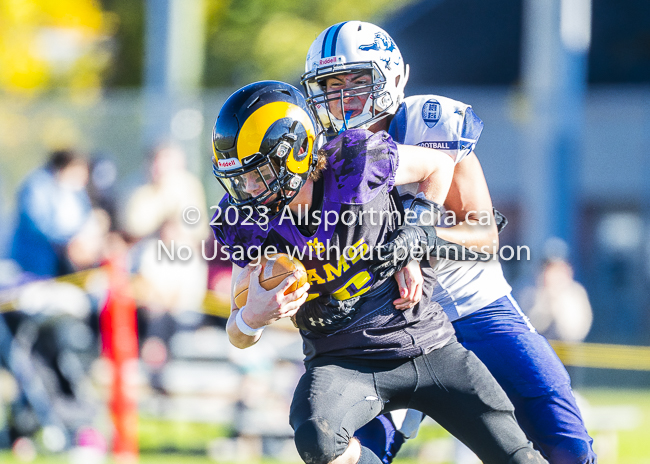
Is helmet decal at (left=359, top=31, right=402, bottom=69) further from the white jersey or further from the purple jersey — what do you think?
the purple jersey

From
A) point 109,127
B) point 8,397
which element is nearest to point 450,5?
point 109,127

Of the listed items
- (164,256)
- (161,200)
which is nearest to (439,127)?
(164,256)

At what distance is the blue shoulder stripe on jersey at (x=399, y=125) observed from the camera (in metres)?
3.29

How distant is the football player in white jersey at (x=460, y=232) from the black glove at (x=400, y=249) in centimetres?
15

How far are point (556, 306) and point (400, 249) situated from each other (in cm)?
490

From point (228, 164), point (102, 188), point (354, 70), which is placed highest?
point (354, 70)

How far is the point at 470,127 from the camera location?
10.6 ft

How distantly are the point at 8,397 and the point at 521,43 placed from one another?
14578 millimetres

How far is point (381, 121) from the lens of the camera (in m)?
3.42

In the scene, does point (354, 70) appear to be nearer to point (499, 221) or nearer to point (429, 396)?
point (499, 221)

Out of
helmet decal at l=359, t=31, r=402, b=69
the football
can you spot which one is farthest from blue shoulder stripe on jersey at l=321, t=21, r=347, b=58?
the football

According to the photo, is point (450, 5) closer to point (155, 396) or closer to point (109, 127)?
point (109, 127)

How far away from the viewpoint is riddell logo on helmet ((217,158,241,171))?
9.24ft

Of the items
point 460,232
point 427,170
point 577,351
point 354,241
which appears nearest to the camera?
point 354,241
